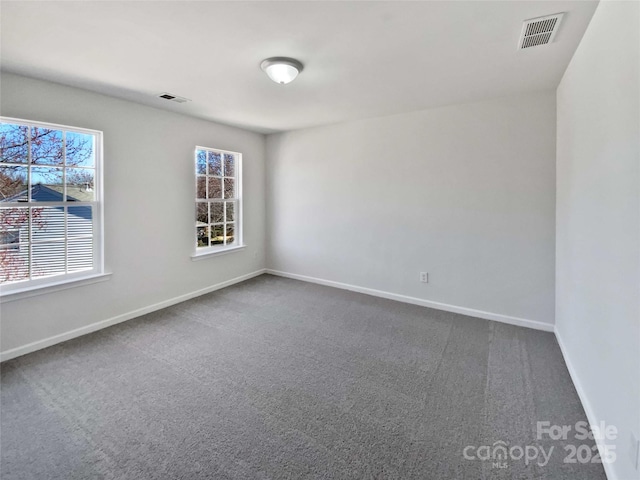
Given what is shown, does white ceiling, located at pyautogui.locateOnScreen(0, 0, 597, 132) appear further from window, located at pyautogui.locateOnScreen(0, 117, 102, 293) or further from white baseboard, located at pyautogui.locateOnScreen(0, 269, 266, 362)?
white baseboard, located at pyautogui.locateOnScreen(0, 269, 266, 362)

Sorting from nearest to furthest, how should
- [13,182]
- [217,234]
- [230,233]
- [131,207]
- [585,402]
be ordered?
[585,402] → [13,182] → [131,207] → [217,234] → [230,233]

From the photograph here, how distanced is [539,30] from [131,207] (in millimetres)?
4029

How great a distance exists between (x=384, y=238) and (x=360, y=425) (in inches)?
106

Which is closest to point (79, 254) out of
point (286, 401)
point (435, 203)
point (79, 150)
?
point (79, 150)

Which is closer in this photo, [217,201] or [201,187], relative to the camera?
[201,187]

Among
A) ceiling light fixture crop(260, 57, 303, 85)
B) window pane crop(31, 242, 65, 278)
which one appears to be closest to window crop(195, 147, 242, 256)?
window pane crop(31, 242, 65, 278)

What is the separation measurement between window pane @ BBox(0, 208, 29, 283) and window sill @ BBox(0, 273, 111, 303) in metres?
0.14

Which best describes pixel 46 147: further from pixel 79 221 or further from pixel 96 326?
pixel 96 326

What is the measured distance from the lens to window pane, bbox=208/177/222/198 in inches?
176

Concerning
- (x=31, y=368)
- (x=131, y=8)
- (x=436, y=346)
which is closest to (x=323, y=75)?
(x=131, y=8)

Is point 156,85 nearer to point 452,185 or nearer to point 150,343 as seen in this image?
point 150,343

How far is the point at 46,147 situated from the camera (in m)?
2.81

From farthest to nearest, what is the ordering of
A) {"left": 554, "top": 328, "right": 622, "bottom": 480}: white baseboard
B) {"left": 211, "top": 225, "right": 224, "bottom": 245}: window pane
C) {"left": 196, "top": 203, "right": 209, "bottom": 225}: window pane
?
{"left": 211, "top": 225, "right": 224, "bottom": 245}: window pane < {"left": 196, "top": 203, "right": 209, "bottom": 225}: window pane < {"left": 554, "top": 328, "right": 622, "bottom": 480}: white baseboard

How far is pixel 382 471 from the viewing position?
1523 millimetres
